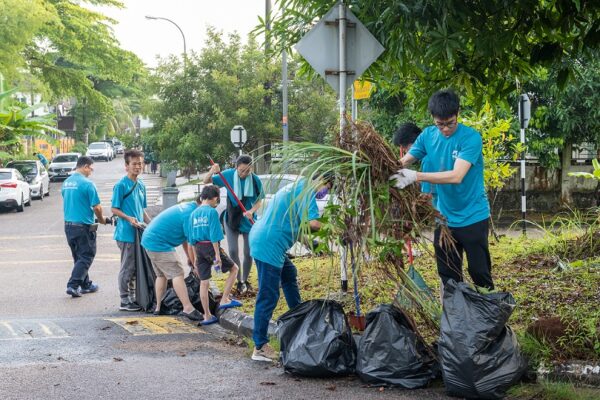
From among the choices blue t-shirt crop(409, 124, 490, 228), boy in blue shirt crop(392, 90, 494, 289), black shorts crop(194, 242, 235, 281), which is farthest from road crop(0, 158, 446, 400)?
blue t-shirt crop(409, 124, 490, 228)

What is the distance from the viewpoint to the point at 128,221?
10.2 m

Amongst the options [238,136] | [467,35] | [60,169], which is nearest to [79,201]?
[467,35]

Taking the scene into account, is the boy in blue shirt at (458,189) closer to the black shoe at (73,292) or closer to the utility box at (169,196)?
the black shoe at (73,292)

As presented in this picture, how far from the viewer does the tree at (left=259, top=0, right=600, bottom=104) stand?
19.8 ft

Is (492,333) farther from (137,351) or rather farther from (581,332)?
(137,351)

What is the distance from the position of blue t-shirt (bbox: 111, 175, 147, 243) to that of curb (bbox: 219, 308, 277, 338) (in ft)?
6.27

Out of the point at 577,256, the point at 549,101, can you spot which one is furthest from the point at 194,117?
the point at 577,256

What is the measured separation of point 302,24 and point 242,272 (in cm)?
376

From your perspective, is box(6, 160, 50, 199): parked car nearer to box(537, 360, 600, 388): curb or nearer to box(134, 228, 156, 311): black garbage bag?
box(134, 228, 156, 311): black garbage bag

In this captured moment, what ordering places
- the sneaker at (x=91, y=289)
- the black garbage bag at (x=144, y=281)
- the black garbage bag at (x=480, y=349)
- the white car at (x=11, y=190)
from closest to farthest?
1. the black garbage bag at (x=480, y=349)
2. the black garbage bag at (x=144, y=281)
3. the sneaker at (x=91, y=289)
4. the white car at (x=11, y=190)

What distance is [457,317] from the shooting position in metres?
5.59

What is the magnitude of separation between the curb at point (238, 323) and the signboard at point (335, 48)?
7.54ft

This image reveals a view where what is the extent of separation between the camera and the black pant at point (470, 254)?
6.28m

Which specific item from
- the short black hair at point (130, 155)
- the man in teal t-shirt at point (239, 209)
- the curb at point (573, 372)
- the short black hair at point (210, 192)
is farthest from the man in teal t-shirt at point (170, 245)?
the curb at point (573, 372)
